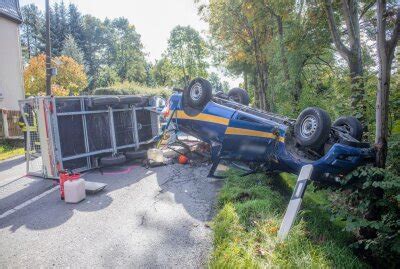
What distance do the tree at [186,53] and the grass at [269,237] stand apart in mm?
43363

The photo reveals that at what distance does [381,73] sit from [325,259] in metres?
2.30

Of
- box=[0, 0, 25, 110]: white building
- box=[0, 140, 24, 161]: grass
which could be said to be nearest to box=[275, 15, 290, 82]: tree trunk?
box=[0, 140, 24, 161]: grass

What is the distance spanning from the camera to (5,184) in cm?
649

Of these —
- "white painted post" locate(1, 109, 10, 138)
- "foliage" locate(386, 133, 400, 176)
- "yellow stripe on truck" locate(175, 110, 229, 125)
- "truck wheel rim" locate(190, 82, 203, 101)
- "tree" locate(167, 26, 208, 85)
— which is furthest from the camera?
"tree" locate(167, 26, 208, 85)

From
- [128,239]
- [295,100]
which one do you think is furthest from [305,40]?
[128,239]

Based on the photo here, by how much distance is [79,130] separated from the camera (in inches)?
280

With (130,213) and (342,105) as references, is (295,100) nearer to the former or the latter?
(342,105)

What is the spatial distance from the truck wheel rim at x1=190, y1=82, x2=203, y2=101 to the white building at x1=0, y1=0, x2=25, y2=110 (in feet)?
48.8

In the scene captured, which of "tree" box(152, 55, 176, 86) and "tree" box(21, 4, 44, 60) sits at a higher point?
"tree" box(21, 4, 44, 60)

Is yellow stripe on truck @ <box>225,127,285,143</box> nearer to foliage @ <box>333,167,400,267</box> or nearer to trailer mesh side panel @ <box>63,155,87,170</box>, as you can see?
foliage @ <box>333,167,400,267</box>

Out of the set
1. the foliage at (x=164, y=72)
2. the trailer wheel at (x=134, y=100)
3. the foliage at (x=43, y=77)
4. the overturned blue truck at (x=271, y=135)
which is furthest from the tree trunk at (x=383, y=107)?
the foliage at (x=164, y=72)

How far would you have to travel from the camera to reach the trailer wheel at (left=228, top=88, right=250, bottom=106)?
26.6ft

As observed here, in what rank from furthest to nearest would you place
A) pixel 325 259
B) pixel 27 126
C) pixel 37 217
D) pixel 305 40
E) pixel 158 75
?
1. pixel 158 75
2. pixel 305 40
3. pixel 27 126
4. pixel 37 217
5. pixel 325 259

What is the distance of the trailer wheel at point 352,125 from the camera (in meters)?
4.89
